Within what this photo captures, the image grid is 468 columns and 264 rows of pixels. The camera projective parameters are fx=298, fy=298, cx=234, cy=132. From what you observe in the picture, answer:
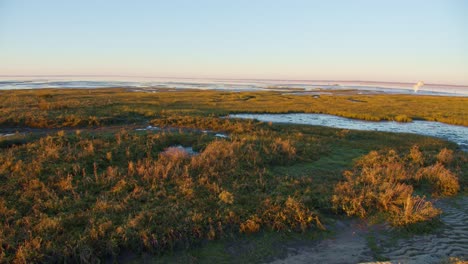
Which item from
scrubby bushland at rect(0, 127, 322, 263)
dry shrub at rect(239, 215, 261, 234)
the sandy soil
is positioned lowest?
the sandy soil

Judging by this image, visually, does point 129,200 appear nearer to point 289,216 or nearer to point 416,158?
point 289,216

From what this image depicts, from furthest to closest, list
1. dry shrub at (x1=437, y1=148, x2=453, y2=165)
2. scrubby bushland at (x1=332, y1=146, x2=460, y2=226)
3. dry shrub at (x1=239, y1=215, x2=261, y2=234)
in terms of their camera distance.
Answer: dry shrub at (x1=437, y1=148, x2=453, y2=165) → scrubby bushland at (x1=332, y1=146, x2=460, y2=226) → dry shrub at (x1=239, y1=215, x2=261, y2=234)

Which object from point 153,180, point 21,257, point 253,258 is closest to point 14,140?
point 153,180

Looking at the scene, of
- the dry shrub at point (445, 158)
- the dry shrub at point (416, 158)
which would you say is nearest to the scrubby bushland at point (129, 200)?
→ the dry shrub at point (416, 158)

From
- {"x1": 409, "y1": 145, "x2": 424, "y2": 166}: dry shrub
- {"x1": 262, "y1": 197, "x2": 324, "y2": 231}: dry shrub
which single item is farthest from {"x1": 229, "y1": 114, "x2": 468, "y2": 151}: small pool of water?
{"x1": 262, "y1": 197, "x2": 324, "y2": 231}: dry shrub

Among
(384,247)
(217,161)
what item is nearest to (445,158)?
(384,247)

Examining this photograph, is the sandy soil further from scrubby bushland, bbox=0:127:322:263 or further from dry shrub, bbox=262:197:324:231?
scrubby bushland, bbox=0:127:322:263

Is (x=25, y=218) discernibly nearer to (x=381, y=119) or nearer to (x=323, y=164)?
(x=323, y=164)

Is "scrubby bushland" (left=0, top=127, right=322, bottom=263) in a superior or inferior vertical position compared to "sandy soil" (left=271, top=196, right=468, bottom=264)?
superior

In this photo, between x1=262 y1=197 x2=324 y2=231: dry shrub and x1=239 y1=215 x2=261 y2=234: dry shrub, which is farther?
x1=262 y1=197 x2=324 y2=231: dry shrub
